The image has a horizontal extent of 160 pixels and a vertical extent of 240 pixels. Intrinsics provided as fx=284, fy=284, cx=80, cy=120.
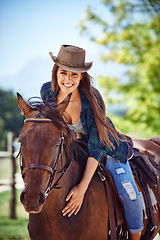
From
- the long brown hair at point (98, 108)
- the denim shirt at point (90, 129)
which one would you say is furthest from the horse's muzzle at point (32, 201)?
the long brown hair at point (98, 108)

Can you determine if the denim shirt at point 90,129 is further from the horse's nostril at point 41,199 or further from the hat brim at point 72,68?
the horse's nostril at point 41,199

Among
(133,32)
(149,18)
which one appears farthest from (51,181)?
(149,18)

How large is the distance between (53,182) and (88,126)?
0.62 meters

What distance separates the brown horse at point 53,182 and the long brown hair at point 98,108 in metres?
0.32

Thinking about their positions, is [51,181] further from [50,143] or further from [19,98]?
[19,98]

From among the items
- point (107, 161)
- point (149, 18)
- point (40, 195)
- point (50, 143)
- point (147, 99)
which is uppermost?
point (149, 18)

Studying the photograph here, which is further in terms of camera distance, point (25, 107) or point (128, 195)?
point (128, 195)

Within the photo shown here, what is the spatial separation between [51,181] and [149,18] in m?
11.4

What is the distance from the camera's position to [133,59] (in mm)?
10906

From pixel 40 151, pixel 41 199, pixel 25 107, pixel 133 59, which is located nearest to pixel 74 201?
pixel 41 199

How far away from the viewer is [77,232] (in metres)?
2.18

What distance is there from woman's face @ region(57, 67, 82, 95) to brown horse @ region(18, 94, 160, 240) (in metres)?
0.38

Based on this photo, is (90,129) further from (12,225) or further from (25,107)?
(12,225)

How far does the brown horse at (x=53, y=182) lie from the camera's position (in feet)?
5.83
